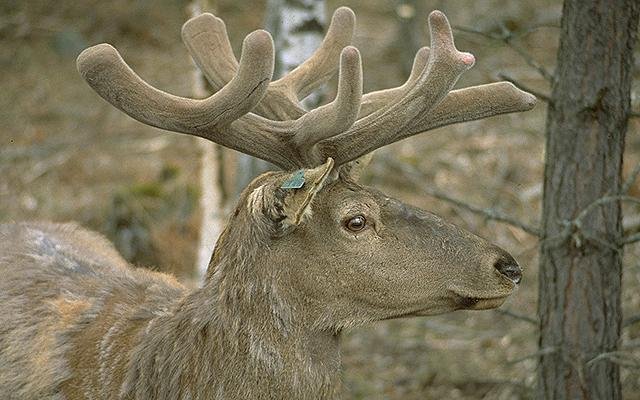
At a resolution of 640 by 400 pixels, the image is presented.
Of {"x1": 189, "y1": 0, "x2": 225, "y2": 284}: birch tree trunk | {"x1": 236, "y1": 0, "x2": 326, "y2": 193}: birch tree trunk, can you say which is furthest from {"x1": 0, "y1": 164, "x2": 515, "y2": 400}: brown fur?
{"x1": 189, "y1": 0, "x2": 225, "y2": 284}: birch tree trunk

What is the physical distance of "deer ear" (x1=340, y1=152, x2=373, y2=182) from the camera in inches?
168

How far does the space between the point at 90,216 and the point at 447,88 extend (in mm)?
6579

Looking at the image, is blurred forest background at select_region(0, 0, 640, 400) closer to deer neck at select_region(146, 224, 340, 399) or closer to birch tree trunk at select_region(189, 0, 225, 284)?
birch tree trunk at select_region(189, 0, 225, 284)

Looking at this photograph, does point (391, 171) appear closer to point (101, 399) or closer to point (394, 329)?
point (394, 329)

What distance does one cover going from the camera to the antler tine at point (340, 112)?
12.2 feet

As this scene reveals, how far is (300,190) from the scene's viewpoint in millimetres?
Answer: 3889

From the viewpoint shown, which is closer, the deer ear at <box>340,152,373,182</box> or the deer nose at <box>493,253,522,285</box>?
the deer nose at <box>493,253,522,285</box>

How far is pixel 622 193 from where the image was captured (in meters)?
4.67

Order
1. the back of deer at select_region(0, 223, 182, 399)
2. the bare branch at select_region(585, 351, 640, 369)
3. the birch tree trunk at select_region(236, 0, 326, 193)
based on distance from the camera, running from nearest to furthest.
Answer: the back of deer at select_region(0, 223, 182, 399)
the bare branch at select_region(585, 351, 640, 369)
the birch tree trunk at select_region(236, 0, 326, 193)

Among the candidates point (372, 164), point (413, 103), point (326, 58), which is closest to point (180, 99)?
point (413, 103)

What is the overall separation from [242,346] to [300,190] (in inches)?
26.3

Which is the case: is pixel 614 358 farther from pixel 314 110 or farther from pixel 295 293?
pixel 314 110

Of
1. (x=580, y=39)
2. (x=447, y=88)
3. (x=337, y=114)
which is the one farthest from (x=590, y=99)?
(x=337, y=114)

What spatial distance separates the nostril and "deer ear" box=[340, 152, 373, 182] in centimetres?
72
